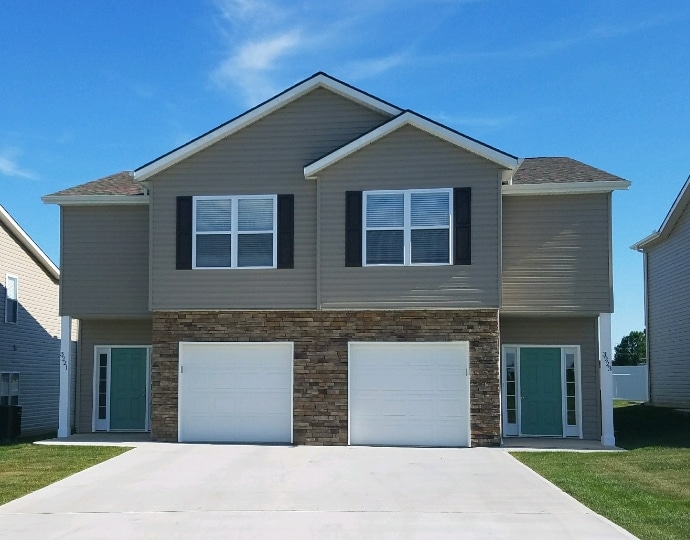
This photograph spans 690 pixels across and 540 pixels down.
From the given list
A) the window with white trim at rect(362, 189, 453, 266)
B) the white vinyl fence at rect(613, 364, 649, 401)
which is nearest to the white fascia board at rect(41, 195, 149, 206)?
the window with white trim at rect(362, 189, 453, 266)

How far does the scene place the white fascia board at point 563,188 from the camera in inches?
707

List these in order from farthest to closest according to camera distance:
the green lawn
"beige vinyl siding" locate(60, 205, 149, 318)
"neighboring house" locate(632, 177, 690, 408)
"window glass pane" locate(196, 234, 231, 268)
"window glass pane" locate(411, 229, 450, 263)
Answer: "neighboring house" locate(632, 177, 690, 408) → "beige vinyl siding" locate(60, 205, 149, 318) → "window glass pane" locate(196, 234, 231, 268) → "window glass pane" locate(411, 229, 450, 263) → the green lawn

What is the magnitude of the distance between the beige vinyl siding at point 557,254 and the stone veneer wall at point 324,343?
1373 mm

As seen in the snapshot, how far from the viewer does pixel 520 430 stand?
19406 millimetres

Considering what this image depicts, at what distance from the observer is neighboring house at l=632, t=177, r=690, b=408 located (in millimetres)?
23969

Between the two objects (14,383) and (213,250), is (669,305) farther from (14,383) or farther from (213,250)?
(14,383)

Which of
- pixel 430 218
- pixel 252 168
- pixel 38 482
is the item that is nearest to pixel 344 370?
pixel 430 218

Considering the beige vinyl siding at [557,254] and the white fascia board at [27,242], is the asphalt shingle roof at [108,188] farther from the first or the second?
the beige vinyl siding at [557,254]

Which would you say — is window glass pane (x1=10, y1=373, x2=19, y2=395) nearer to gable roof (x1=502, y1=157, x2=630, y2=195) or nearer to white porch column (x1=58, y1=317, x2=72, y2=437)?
white porch column (x1=58, y1=317, x2=72, y2=437)

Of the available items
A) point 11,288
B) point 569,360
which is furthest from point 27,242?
point 569,360

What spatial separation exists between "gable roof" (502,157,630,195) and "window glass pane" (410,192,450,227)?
1616mm

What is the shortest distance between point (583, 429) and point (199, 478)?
9367mm

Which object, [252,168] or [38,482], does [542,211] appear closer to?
[252,168]

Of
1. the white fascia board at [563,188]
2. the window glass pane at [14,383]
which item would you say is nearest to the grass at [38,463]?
the window glass pane at [14,383]
